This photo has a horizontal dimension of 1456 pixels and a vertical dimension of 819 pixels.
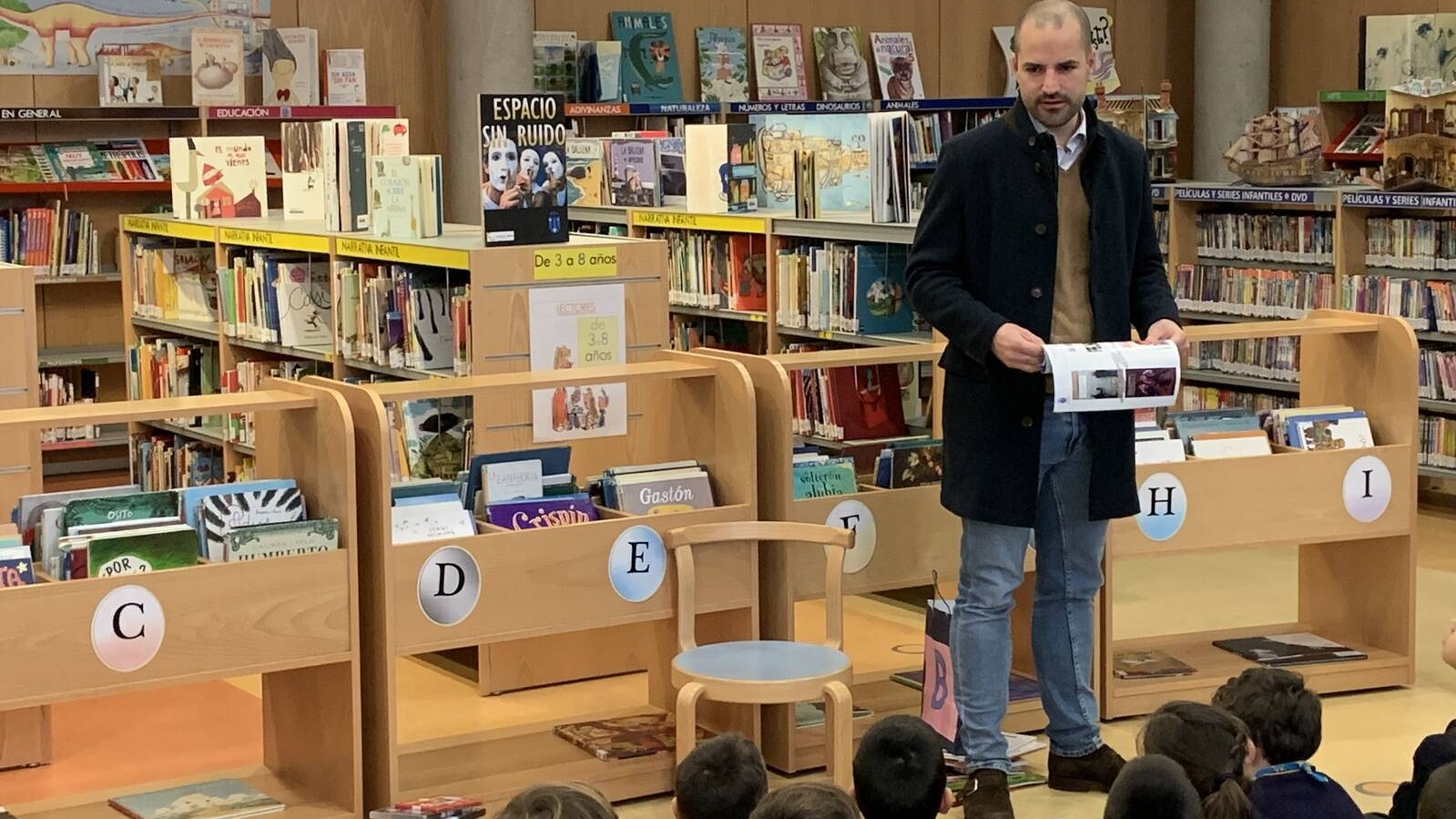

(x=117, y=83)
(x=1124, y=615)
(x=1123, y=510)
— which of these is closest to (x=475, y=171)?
(x=117, y=83)

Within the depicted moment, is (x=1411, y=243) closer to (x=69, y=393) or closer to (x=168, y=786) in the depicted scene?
(x=168, y=786)

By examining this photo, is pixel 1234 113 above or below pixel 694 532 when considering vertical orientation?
above

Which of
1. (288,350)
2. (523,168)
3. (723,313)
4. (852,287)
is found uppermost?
(523,168)

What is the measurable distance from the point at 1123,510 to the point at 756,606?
0.89 metres

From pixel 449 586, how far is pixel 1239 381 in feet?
17.9

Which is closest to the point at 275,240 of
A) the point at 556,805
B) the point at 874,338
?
the point at 874,338

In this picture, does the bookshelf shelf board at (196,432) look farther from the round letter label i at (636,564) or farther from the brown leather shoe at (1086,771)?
the brown leather shoe at (1086,771)

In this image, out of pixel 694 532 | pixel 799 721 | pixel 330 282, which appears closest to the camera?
pixel 694 532

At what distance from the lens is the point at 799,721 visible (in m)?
4.68

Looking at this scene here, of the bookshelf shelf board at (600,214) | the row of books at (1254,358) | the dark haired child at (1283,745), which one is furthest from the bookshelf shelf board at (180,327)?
the dark haired child at (1283,745)

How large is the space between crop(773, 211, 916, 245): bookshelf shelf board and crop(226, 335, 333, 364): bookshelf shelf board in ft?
5.70

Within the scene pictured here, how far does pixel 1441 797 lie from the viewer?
231 cm

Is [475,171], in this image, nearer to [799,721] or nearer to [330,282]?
[330,282]

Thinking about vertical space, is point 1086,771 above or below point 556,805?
below
